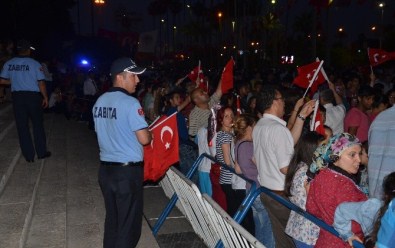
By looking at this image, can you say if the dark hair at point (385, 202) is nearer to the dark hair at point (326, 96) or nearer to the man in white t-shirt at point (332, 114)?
the man in white t-shirt at point (332, 114)

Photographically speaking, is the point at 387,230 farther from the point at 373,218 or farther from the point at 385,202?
the point at 373,218

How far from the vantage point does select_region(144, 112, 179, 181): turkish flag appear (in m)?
5.32

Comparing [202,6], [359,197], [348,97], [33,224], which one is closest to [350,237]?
[359,197]

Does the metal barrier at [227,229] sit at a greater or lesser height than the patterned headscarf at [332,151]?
lesser

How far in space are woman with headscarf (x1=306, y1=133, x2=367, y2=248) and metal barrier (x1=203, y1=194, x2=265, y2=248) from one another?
575 mm

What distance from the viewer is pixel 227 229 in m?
4.09

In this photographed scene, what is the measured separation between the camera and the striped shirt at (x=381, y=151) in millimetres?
4723

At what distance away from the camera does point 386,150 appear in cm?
476

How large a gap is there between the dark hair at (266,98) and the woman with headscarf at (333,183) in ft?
4.61

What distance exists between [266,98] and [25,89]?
4.10 m

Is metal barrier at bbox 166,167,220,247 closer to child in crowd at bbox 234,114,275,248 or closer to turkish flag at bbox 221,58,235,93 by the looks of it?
child in crowd at bbox 234,114,275,248

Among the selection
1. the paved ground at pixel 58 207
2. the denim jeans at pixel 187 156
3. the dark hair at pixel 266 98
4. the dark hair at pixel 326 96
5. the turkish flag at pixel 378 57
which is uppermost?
the turkish flag at pixel 378 57

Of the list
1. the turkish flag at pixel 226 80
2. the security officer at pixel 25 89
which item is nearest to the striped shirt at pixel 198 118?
the turkish flag at pixel 226 80

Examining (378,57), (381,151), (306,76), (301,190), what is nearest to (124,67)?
(301,190)
